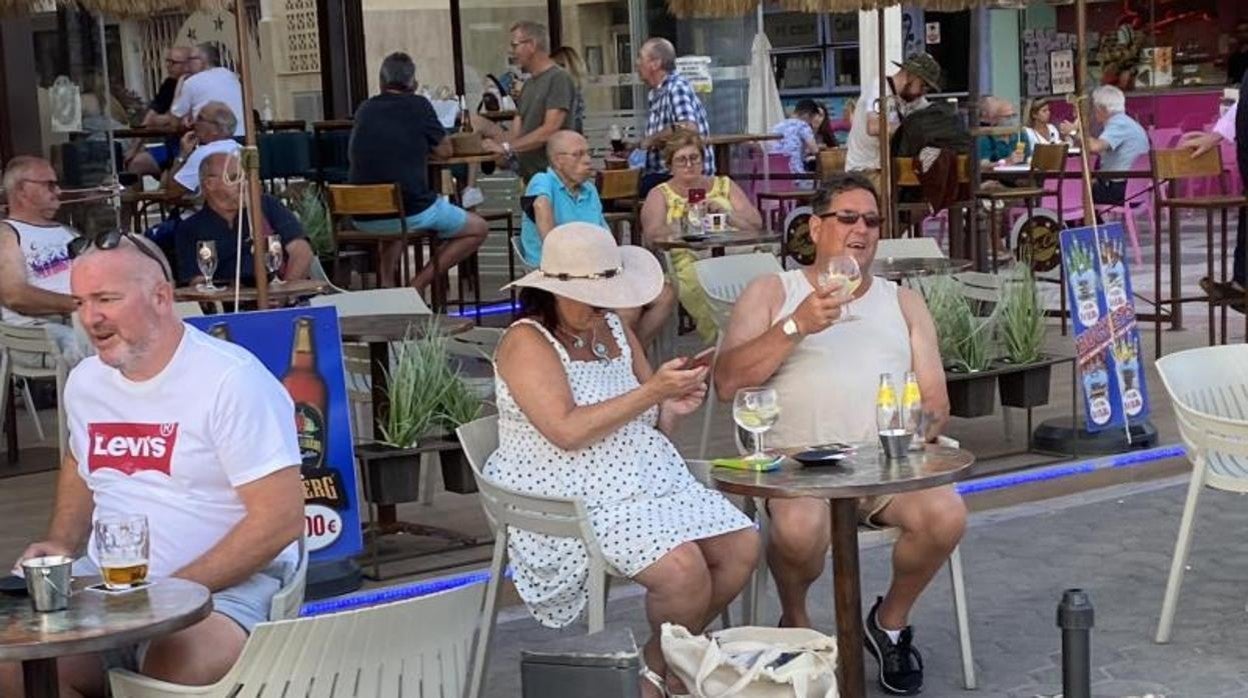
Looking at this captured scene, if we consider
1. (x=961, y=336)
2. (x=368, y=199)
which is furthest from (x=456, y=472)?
(x=368, y=199)

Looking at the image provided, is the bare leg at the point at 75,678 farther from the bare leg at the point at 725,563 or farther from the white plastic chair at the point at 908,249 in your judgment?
the white plastic chair at the point at 908,249

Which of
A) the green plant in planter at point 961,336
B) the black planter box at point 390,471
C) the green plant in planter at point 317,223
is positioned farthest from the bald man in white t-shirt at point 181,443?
the green plant in planter at point 317,223

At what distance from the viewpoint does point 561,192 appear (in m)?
9.33

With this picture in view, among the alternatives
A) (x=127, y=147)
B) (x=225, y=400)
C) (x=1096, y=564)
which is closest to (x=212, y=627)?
(x=225, y=400)

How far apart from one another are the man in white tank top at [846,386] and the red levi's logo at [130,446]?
1617mm

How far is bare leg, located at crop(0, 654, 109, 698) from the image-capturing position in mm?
3916

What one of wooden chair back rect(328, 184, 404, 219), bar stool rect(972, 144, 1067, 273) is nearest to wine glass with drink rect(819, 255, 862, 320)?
wooden chair back rect(328, 184, 404, 219)

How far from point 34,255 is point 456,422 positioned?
8.74 ft

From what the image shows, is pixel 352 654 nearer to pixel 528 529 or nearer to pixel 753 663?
pixel 753 663

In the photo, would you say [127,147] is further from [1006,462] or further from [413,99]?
[1006,462]

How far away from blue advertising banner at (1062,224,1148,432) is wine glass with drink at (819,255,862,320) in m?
2.74

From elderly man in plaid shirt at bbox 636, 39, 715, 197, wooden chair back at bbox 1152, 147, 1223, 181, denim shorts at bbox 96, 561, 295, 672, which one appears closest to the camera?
denim shorts at bbox 96, 561, 295, 672

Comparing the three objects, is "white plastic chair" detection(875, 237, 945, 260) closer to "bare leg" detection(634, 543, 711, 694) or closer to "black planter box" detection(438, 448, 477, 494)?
"black planter box" detection(438, 448, 477, 494)

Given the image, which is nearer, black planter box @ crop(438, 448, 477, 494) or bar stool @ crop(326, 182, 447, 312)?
black planter box @ crop(438, 448, 477, 494)
